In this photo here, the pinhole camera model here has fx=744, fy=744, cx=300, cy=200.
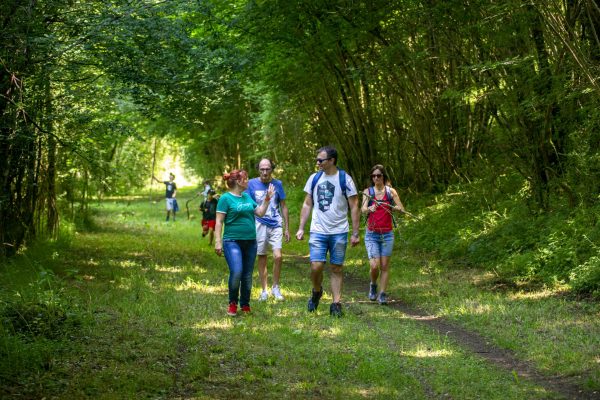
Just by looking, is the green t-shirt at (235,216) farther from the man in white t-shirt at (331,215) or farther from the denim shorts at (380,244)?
the denim shorts at (380,244)

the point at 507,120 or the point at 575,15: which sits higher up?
the point at 575,15

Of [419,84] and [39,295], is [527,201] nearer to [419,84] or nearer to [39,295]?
[419,84]

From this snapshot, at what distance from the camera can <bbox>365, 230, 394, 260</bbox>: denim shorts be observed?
409 inches

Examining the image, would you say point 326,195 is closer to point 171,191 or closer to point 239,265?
point 239,265

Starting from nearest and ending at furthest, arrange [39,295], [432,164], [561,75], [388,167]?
[39,295] < [561,75] < [432,164] < [388,167]

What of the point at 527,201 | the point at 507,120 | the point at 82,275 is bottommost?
the point at 82,275

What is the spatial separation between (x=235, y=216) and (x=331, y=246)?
1.23 meters

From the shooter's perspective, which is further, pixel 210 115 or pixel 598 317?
pixel 210 115

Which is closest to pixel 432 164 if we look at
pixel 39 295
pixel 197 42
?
pixel 197 42

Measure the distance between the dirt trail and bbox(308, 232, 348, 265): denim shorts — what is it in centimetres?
128

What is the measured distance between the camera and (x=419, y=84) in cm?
1720

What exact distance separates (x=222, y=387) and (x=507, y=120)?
8.88 meters

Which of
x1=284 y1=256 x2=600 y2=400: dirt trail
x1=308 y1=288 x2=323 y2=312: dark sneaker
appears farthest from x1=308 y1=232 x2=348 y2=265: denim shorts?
x1=284 y1=256 x2=600 y2=400: dirt trail

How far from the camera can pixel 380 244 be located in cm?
1047
